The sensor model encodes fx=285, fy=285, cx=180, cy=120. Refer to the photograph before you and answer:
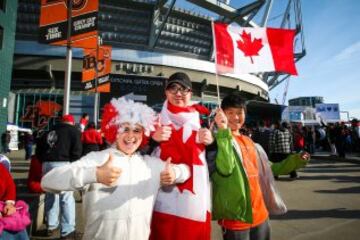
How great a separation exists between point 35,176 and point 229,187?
389cm

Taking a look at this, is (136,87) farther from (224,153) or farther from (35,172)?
(224,153)

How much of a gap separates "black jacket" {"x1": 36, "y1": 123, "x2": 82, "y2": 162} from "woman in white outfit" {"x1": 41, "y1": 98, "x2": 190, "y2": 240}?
3.22m

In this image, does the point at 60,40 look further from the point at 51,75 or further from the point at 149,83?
the point at 51,75

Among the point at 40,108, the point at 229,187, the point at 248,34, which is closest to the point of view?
the point at 229,187

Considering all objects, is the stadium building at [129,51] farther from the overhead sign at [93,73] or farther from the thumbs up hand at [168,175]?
the thumbs up hand at [168,175]

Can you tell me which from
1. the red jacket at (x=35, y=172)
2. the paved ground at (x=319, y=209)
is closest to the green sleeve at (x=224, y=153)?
the paved ground at (x=319, y=209)

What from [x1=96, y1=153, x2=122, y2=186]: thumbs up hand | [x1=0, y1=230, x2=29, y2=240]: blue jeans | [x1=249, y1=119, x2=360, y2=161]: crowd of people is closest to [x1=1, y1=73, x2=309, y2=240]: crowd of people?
[x1=96, y1=153, x2=122, y2=186]: thumbs up hand

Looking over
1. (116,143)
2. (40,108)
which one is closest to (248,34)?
(116,143)

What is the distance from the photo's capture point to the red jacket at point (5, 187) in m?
2.51

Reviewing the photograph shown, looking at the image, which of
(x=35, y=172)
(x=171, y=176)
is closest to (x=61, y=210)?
(x=35, y=172)

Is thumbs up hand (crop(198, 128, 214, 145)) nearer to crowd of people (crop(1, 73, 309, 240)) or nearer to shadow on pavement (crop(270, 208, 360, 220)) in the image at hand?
crowd of people (crop(1, 73, 309, 240))

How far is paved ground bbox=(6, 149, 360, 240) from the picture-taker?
4.62 m

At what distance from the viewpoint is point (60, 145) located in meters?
4.96

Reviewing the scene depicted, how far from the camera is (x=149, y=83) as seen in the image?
54.5 feet
